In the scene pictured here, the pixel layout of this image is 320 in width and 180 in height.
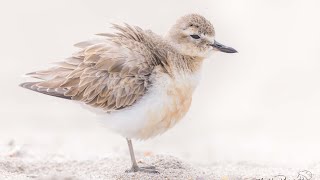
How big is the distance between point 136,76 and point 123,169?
127 cm

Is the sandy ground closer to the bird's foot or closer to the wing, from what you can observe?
the bird's foot

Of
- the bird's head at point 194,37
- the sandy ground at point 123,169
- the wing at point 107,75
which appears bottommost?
the sandy ground at point 123,169

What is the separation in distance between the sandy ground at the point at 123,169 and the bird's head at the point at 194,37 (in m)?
1.43

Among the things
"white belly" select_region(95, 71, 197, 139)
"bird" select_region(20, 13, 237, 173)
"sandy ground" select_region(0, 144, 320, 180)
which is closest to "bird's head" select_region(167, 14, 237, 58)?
"bird" select_region(20, 13, 237, 173)

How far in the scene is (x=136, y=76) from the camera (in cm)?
870

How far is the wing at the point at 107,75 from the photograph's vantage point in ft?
A: 28.6

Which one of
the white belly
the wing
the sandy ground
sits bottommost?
the sandy ground

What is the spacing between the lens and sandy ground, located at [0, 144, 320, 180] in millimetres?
8750

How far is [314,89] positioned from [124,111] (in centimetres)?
750

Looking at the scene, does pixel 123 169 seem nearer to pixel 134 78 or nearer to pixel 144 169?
pixel 144 169

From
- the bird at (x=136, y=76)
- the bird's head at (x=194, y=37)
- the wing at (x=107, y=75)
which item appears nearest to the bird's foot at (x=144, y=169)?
the bird at (x=136, y=76)

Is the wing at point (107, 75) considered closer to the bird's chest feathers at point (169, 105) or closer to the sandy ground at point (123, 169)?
the bird's chest feathers at point (169, 105)

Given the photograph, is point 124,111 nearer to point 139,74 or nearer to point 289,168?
point 139,74

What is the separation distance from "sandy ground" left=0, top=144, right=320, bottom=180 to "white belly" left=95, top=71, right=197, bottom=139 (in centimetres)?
55
